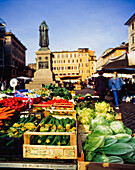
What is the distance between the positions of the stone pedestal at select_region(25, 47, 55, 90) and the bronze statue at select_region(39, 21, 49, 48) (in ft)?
2.22

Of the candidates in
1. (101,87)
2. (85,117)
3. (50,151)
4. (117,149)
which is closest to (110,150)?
(117,149)

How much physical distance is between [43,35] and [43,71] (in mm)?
3720

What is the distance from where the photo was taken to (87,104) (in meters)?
4.84

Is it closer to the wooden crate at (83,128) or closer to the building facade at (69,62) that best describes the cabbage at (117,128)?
the wooden crate at (83,128)

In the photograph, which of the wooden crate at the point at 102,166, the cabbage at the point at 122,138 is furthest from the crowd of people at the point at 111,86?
the wooden crate at the point at 102,166

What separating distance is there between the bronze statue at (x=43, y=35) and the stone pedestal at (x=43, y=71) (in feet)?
2.22

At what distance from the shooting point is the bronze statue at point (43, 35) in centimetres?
1278

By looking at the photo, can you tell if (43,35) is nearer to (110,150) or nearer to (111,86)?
(111,86)

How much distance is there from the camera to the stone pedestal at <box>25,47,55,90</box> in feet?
38.2

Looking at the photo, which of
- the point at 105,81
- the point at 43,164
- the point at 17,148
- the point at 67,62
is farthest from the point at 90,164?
the point at 67,62

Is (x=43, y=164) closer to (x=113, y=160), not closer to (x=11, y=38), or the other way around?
(x=113, y=160)

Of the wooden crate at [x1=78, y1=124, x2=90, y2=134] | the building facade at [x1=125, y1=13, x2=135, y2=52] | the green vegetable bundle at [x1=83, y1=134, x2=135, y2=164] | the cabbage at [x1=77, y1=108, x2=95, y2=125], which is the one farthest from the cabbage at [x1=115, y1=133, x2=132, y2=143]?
the building facade at [x1=125, y1=13, x2=135, y2=52]

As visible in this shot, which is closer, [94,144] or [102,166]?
[102,166]

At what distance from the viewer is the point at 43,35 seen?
42.4 feet
